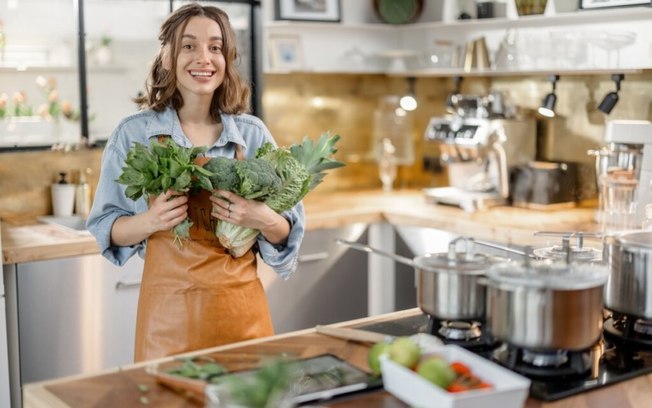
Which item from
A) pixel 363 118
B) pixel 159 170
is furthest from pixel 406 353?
pixel 363 118

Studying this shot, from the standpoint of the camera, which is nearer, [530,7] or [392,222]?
[530,7]

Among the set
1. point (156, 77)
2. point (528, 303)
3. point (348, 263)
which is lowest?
point (348, 263)

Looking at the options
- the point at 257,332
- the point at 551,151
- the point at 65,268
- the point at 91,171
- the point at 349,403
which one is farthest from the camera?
the point at 551,151

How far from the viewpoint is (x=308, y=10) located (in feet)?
14.7

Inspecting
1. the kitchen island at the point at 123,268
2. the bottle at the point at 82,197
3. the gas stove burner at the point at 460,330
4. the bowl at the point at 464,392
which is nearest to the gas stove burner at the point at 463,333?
the gas stove burner at the point at 460,330

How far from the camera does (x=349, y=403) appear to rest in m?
Answer: 1.76

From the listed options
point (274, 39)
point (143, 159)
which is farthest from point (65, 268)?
point (274, 39)

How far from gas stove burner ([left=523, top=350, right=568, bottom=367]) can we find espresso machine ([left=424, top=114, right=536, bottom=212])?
223cm

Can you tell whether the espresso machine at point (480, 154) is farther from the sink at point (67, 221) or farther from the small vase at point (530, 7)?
the sink at point (67, 221)

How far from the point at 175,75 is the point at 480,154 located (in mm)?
1986

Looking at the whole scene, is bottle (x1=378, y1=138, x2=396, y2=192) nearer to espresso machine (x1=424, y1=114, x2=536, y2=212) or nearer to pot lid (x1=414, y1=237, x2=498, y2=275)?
espresso machine (x1=424, y1=114, x2=536, y2=212)

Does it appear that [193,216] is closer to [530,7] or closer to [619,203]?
[619,203]

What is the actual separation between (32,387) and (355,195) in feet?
9.90

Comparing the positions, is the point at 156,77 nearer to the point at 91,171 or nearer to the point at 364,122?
the point at 91,171
